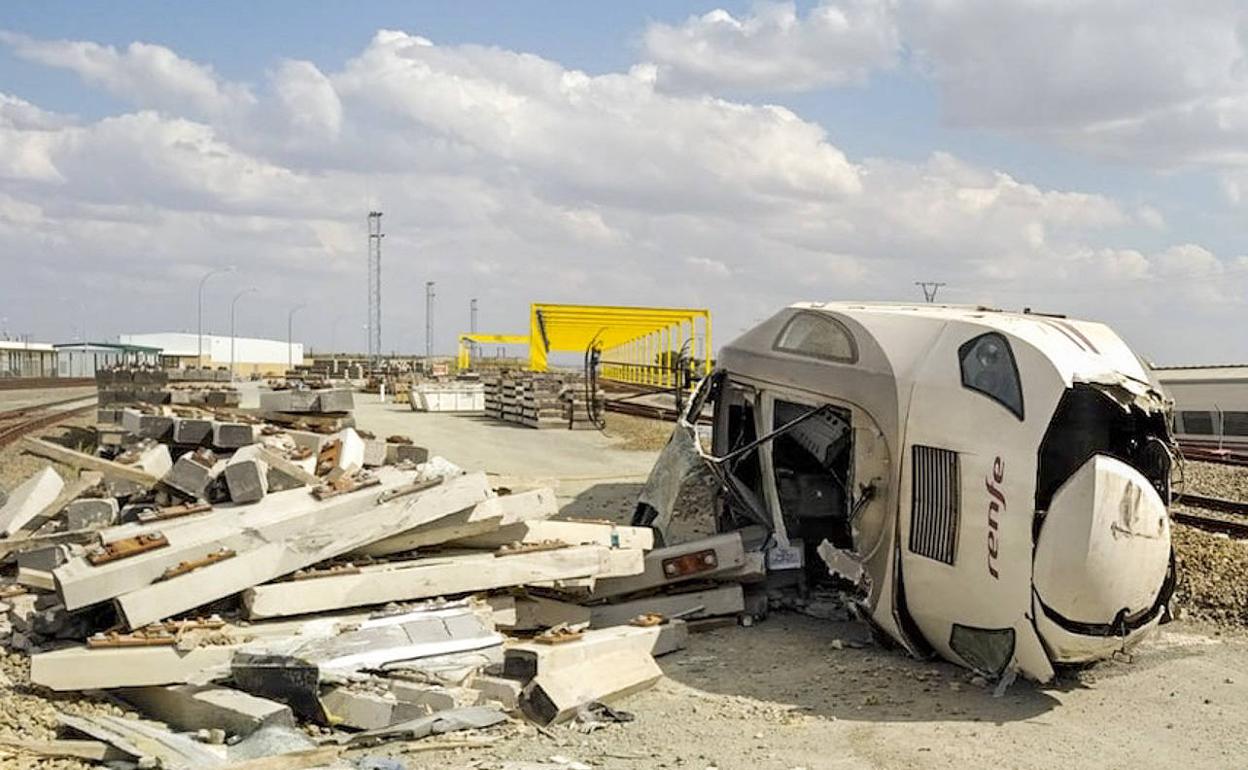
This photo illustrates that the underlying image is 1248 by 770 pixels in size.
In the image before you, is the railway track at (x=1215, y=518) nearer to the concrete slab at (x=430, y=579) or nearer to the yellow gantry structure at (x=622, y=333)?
the concrete slab at (x=430, y=579)

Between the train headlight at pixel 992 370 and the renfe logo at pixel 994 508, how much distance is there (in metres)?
0.35

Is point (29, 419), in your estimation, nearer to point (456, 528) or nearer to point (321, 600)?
point (456, 528)

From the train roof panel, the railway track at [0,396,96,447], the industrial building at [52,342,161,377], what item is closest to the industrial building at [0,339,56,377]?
the industrial building at [52,342,161,377]

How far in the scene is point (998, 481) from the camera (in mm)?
7660

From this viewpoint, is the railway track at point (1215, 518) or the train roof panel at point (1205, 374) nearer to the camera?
the railway track at point (1215, 518)

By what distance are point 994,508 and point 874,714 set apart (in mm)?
1460

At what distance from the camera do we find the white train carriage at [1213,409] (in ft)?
88.8

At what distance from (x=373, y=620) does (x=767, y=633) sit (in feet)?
10.5

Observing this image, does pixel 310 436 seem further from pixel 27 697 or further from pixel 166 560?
pixel 27 697

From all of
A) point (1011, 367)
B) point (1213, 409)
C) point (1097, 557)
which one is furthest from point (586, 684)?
point (1213, 409)

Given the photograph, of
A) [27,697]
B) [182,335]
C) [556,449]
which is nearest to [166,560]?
[27,697]

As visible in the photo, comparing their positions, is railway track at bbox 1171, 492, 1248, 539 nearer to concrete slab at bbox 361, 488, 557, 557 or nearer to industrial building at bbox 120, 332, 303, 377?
concrete slab at bbox 361, 488, 557, 557

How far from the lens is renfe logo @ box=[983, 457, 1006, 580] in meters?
7.64

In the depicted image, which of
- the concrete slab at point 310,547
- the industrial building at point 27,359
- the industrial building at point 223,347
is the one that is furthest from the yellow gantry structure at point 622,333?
the industrial building at point 223,347
